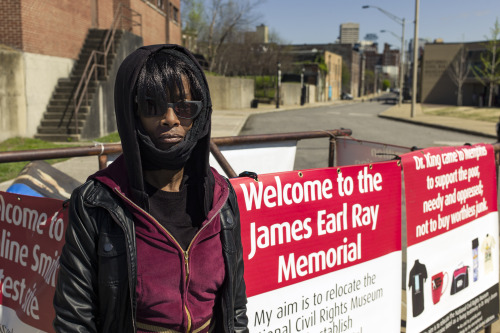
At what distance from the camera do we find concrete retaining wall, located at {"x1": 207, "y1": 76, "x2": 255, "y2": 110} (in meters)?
37.7

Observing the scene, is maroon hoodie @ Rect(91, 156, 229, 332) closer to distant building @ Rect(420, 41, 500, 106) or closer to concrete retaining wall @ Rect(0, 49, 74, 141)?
concrete retaining wall @ Rect(0, 49, 74, 141)

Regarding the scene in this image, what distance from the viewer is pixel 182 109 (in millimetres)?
1587

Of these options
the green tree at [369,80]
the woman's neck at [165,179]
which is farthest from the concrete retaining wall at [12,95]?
the green tree at [369,80]

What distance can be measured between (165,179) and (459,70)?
68.9m

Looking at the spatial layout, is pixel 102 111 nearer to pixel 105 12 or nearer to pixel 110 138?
pixel 110 138

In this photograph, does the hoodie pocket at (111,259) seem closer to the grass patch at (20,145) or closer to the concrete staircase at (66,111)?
the grass patch at (20,145)

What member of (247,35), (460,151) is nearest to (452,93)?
(247,35)

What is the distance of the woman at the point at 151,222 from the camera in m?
1.48

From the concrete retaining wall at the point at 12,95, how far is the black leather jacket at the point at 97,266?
13940mm

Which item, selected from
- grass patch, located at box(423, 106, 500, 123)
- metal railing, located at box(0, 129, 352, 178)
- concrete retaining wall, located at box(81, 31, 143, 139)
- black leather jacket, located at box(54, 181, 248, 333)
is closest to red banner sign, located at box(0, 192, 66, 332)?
metal railing, located at box(0, 129, 352, 178)

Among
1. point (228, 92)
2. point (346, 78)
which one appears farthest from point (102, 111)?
point (346, 78)

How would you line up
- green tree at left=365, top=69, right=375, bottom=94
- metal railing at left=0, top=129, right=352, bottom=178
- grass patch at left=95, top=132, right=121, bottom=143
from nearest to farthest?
metal railing at left=0, top=129, right=352, bottom=178 < grass patch at left=95, top=132, right=121, bottom=143 < green tree at left=365, top=69, right=375, bottom=94

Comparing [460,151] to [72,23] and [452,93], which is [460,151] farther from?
[452,93]

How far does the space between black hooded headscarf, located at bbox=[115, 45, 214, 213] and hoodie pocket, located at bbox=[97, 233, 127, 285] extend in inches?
5.5
